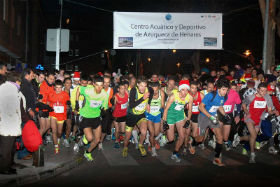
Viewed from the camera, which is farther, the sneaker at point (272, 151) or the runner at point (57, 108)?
the sneaker at point (272, 151)

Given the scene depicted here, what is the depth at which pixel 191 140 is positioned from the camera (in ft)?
37.5

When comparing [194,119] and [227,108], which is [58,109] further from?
[227,108]

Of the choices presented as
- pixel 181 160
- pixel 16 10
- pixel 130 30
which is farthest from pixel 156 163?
pixel 16 10

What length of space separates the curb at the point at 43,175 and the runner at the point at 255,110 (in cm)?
428

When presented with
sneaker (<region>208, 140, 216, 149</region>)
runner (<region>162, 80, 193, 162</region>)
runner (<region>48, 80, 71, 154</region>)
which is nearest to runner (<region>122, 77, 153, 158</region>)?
runner (<region>162, 80, 193, 162</region>)

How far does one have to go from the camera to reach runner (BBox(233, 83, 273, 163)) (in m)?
9.71

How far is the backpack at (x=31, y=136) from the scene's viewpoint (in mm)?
8086

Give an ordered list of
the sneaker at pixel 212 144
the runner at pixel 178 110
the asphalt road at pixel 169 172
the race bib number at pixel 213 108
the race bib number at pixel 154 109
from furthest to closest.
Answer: the sneaker at pixel 212 144
the race bib number at pixel 154 109
the runner at pixel 178 110
the race bib number at pixel 213 108
the asphalt road at pixel 169 172

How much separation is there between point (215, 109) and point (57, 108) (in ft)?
13.7

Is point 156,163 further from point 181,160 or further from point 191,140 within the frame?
point 191,140

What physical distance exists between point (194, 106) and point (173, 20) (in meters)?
7.46

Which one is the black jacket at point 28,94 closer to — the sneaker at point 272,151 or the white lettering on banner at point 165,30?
the sneaker at point 272,151

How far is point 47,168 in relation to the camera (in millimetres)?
8086

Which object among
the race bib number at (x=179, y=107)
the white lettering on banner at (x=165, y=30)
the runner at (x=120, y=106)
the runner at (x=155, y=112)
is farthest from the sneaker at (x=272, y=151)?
the white lettering on banner at (x=165, y=30)
